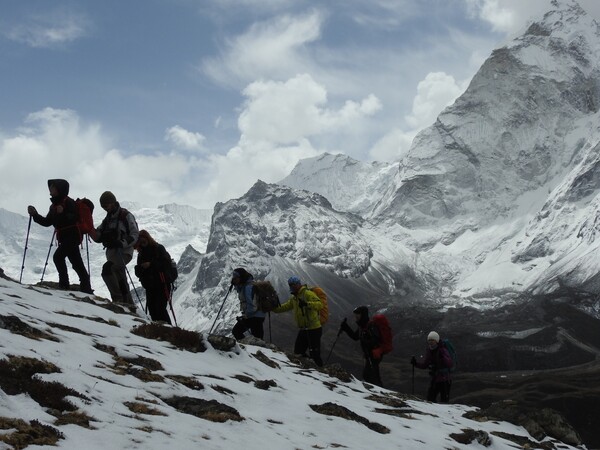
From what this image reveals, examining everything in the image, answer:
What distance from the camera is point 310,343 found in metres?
26.0

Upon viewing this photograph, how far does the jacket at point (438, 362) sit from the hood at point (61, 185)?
14.2 meters

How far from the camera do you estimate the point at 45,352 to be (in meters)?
13.5

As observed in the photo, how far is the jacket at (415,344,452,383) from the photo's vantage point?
26.4 m

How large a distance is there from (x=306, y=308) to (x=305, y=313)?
0.24 meters

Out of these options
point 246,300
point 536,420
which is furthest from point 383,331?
point 536,420

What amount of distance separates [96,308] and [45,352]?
8161 millimetres

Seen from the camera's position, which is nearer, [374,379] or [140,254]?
[140,254]

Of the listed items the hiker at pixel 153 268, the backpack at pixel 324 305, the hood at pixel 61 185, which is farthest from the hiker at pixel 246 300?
the hood at pixel 61 185

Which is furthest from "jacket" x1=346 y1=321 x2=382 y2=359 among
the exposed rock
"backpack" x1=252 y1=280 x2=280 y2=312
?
the exposed rock

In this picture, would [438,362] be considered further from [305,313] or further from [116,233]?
[116,233]

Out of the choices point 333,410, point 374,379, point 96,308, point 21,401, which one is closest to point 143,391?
point 21,401

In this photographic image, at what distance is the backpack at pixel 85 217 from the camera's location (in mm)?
22094

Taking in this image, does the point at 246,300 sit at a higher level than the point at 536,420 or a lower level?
higher

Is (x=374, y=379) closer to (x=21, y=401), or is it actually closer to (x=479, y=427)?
(x=479, y=427)
